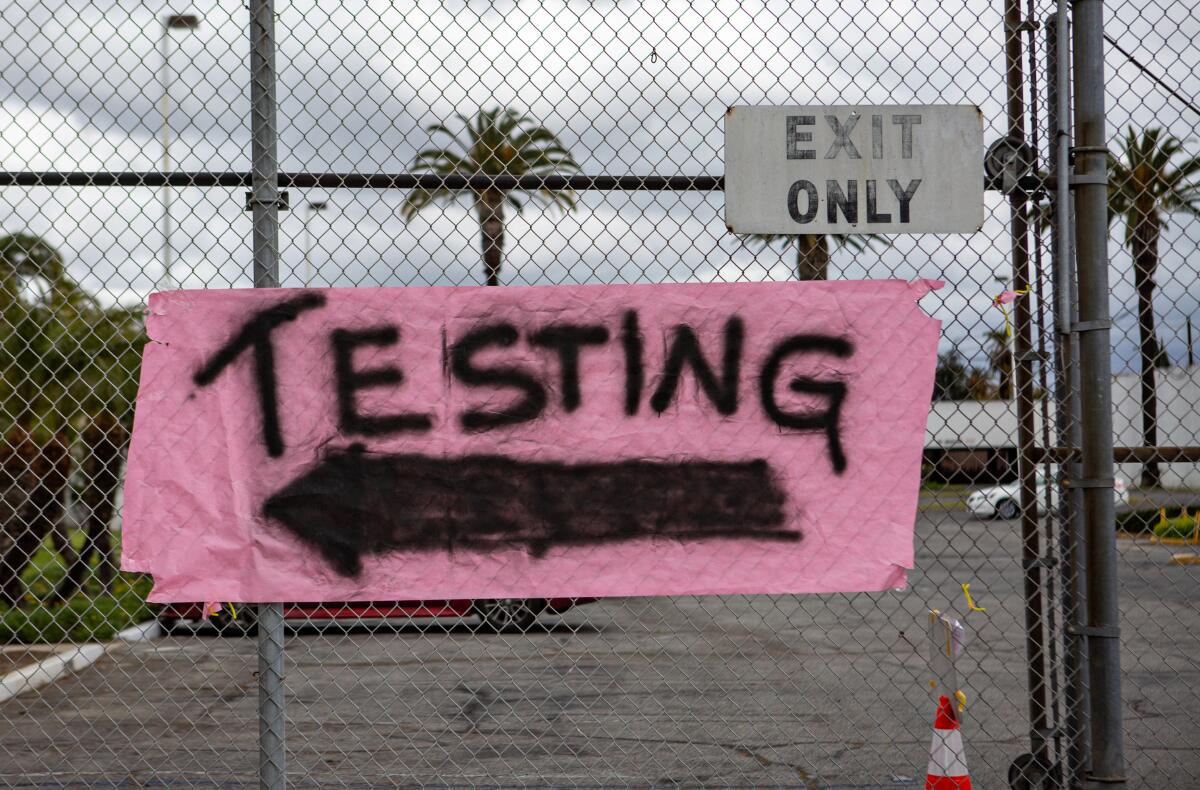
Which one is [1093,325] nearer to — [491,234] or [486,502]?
[486,502]

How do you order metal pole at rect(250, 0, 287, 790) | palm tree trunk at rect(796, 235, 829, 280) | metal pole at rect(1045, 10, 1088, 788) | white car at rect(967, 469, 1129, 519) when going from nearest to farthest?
metal pole at rect(250, 0, 287, 790)
metal pole at rect(1045, 10, 1088, 788)
palm tree trunk at rect(796, 235, 829, 280)
white car at rect(967, 469, 1129, 519)

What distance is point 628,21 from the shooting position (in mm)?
3471

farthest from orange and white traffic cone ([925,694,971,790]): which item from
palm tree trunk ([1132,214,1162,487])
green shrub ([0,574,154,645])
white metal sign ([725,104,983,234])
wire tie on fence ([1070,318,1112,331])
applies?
green shrub ([0,574,154,645])

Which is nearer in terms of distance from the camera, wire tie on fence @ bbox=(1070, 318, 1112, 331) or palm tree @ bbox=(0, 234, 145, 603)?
wire tie on fence @ bbox=(1070, 318, 1112, 331)

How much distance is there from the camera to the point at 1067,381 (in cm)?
358

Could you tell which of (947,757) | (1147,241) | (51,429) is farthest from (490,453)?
(51,429)

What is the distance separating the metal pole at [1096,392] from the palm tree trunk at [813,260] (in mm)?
819

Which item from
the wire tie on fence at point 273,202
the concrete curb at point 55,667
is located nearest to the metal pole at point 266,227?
the wire tie on fence at point 273,202

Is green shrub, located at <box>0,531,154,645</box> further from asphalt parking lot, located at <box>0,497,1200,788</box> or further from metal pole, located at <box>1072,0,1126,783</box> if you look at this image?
metal pole, located at <box>1072,0,1126,783</box>

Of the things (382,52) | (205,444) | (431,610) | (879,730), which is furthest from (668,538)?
Answer: (431,610)

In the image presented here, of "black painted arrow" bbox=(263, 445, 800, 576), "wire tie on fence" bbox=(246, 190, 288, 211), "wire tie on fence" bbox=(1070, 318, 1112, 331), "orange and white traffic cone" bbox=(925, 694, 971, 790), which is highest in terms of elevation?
"wire tie on fence" bbox=(246, 190, 288, 211)

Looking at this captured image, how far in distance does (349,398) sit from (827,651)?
7931 millimetres

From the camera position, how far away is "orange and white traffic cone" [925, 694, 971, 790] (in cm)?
398

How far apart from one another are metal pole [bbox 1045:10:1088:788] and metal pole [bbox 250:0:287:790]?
2539mm
